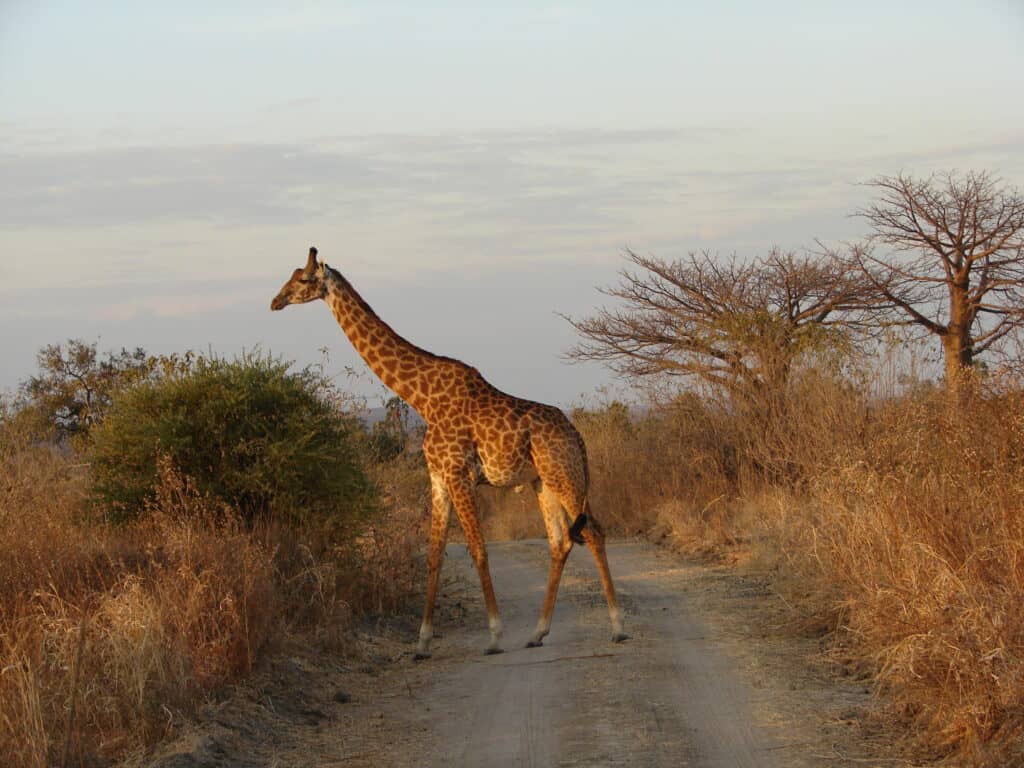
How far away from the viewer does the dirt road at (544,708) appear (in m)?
6.95

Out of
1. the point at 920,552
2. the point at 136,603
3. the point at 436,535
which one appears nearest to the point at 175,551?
the point at 136,603

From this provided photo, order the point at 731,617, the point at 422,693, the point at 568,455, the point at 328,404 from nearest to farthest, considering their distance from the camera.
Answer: the point at 422,693 < the point at 568,455 < the point at 731,617 < the point at 328,404

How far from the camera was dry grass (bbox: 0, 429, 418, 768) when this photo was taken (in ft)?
22.3

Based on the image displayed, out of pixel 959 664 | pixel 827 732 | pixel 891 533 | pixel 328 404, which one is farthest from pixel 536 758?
pixel 328 404

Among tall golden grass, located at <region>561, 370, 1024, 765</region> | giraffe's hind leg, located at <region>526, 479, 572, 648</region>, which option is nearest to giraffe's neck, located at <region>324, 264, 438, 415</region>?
giraffe's hind leg, located at <region>526, 479, 572, 648</region>

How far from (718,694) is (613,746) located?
1.52 meters

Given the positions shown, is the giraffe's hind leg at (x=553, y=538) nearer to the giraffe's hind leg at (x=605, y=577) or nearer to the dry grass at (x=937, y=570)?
the giraffe's hind leg at (x=605, y=577)

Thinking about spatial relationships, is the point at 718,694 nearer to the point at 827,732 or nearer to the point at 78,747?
the point at 827,732

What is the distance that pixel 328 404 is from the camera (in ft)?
41.7

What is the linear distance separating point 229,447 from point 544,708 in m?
5.08

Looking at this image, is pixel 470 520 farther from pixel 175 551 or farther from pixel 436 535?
pixel 175 551

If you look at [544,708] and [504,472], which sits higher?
[504,472]

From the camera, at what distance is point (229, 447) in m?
11.8

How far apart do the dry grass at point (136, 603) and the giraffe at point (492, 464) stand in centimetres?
134
